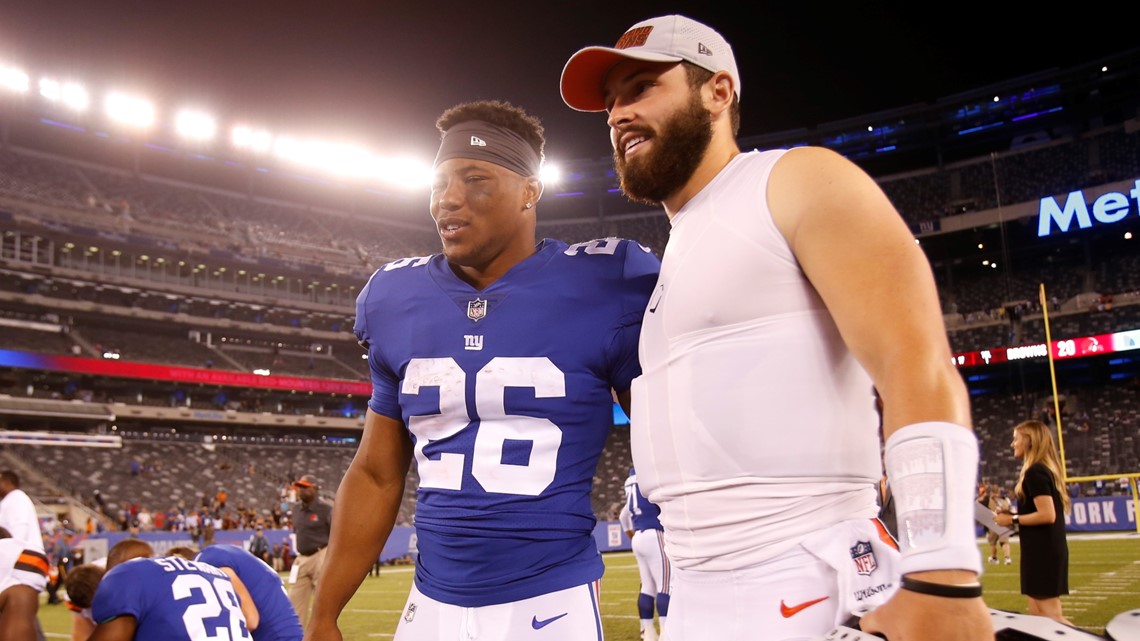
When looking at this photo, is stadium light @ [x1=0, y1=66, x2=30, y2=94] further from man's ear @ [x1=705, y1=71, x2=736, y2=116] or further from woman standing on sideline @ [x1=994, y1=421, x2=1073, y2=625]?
man's ear @ [x1=705, y1=71, x2=736, y2=116]

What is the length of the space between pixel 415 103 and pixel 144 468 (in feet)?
67.7

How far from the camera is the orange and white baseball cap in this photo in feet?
6.46

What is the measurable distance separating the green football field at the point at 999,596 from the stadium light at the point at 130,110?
3014 centimetres

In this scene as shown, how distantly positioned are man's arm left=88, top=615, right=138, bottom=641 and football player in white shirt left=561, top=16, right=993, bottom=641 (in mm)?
2698

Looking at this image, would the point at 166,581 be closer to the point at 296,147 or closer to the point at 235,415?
the point at 235,415

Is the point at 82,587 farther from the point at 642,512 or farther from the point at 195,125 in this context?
the point at 195,125

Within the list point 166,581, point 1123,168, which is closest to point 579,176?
point 1123,168

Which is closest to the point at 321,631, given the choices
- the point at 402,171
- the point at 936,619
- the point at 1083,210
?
the point at 936,619

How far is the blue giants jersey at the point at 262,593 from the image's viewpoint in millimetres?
4426

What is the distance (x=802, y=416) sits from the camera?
1611 millimetres

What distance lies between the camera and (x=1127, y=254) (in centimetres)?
3722

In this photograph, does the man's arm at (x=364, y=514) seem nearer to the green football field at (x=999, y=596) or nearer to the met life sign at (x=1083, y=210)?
the green football field at (x=999, y=596)

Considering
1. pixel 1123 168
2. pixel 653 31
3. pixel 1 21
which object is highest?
pixel 1 21

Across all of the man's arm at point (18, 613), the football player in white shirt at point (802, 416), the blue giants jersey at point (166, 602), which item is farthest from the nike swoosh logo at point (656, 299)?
the man's arm at point (18, 613)
